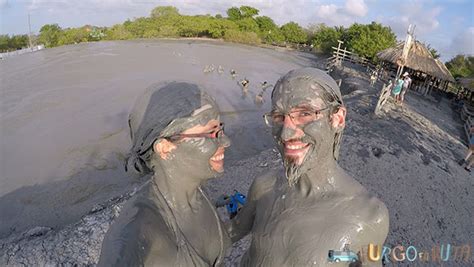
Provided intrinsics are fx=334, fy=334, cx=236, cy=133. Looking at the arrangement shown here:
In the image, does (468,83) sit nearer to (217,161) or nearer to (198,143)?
(217,161)

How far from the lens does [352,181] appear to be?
1.93 metres

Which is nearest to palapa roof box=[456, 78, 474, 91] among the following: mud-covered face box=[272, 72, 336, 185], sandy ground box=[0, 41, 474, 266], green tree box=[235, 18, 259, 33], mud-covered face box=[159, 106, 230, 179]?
sandy ground box=[0, 41, 474, 266]

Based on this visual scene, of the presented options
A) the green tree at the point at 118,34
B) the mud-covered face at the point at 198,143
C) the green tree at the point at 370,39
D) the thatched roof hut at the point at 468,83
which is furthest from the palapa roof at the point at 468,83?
the green tree at the point at 118,34

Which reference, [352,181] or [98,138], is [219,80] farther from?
[352,181]

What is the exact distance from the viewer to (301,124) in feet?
5.77

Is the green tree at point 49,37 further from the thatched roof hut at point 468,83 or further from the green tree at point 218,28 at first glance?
the thatched roof hut at point 468,83

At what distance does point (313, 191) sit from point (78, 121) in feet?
45.8

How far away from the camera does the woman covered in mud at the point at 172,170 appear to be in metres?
1.36

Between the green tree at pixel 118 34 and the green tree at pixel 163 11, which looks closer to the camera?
the green tree at pixel 118 34

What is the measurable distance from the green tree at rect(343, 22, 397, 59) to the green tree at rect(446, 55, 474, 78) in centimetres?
577

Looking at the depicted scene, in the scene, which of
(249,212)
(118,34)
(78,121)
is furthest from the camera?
(118,34)

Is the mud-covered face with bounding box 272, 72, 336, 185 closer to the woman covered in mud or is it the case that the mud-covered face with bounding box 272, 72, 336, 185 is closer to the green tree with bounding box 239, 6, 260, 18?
the woman covered in mud

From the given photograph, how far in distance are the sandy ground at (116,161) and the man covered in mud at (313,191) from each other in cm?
209

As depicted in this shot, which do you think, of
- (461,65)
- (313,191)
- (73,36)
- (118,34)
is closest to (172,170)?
(313,191)
